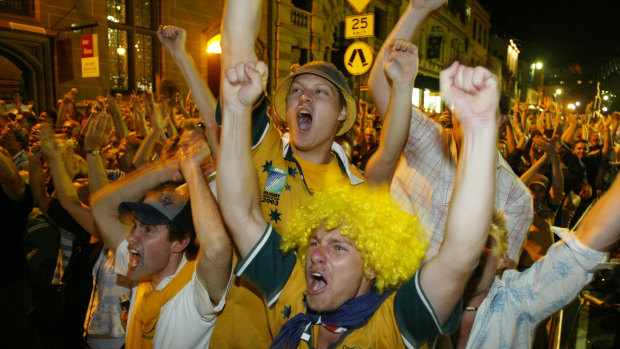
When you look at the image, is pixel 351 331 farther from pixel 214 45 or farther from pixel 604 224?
pixel 214 45

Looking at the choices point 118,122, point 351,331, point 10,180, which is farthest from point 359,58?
point 351,331

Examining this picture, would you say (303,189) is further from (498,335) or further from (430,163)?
(498,335)

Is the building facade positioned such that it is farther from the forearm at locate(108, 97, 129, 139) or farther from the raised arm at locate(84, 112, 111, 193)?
the raised arm at locate(84, 112, 111, 193)

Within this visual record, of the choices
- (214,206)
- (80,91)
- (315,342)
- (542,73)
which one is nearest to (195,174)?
(214,206)

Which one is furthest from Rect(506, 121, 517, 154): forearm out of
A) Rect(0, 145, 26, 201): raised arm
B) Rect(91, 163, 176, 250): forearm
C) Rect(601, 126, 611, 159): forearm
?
Rect(0, 145, 26, 201): raised arm

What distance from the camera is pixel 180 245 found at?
241 cm

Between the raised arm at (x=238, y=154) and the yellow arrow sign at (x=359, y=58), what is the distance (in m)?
6.22

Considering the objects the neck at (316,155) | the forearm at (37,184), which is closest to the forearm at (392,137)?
the neck at (316,155)

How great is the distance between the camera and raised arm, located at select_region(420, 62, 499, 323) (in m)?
1.35

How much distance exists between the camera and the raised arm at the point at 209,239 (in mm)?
1900

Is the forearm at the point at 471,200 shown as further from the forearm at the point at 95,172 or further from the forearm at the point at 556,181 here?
the forearm at the point at 556,181

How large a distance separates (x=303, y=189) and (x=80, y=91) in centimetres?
1199

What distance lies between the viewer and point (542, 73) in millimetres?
87375

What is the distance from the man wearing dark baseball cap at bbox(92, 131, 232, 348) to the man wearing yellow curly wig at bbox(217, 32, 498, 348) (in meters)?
0.24
